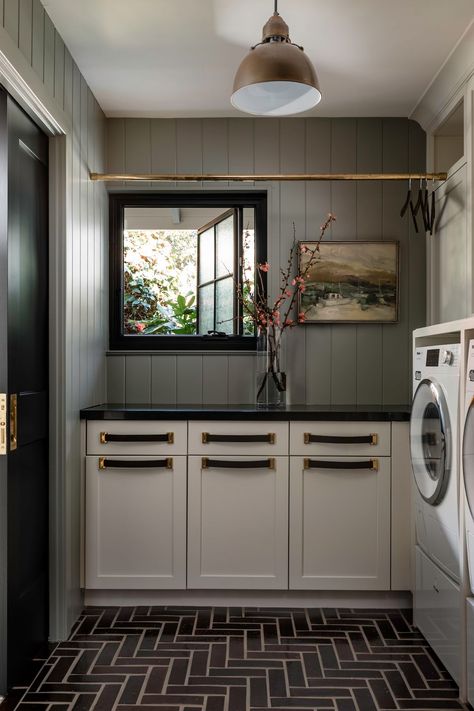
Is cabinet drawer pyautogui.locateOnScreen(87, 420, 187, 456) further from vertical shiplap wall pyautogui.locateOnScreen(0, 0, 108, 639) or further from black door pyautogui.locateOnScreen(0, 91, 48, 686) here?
black door pyautogui.locateOnScreen(0, 91, 48, 686)

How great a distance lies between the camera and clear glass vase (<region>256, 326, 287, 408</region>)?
10.5 feet

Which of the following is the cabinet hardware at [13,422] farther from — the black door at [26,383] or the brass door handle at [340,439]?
the brass door handle at [340,439]

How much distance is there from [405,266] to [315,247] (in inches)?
21.0

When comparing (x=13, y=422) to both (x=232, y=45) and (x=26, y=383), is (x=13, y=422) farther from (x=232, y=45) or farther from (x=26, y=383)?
(x=232, y=45)

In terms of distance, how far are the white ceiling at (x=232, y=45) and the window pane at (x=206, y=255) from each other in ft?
2.34

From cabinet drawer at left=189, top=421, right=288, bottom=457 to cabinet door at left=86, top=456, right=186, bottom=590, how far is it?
139 millimetres

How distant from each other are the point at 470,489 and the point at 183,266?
216 cm

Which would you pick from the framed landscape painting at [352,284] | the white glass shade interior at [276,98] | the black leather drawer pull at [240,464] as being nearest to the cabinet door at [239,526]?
the black leather drawer pull at [240,464]

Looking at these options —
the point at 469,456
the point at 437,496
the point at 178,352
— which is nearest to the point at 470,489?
the point at 469,456

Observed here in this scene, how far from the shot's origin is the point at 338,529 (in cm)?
290

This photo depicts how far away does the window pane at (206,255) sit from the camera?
3.57 m

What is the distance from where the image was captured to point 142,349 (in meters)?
3.52

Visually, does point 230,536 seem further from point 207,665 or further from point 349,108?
point 349,108

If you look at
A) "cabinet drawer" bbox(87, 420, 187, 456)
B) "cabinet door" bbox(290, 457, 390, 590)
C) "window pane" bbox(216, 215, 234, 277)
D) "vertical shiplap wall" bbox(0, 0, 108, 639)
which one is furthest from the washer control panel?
"vertical shiplap wall" bbox(0, 0, 108, 639)
